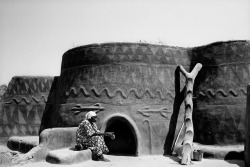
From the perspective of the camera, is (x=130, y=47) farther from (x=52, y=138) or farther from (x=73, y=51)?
(x=52, y=138)

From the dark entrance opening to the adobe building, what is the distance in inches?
1.5

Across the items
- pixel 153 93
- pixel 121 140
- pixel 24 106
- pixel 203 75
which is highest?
pixel 203 75

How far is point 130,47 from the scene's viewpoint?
11758 millimetres

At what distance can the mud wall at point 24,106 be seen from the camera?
1625 centimetres

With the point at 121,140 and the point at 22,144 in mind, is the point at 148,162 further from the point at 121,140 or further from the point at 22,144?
the point at 22,144

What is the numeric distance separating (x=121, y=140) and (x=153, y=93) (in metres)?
2.19

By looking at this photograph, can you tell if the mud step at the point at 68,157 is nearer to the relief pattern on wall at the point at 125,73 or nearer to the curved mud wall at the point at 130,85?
the curved mud wall at the point at 130,85

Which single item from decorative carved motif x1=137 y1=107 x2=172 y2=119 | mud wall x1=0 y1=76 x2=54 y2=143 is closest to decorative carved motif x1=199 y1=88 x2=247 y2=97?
decorative carved motif x1=137 y1=107 x2=172 y2=119

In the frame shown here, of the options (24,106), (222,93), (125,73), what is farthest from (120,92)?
(24,106)

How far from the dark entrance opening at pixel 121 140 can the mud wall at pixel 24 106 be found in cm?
573

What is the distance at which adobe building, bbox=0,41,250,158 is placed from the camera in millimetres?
11109

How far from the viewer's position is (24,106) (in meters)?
16.5

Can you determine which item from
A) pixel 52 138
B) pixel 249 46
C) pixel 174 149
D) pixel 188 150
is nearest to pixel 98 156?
pixel 52 138

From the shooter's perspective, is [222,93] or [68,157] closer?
[68,157]
